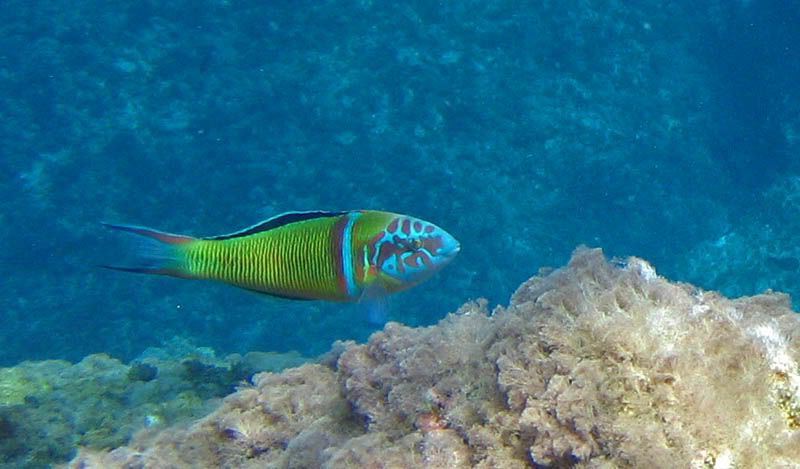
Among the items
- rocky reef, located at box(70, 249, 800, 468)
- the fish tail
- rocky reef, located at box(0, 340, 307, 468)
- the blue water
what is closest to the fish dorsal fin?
the fish tail

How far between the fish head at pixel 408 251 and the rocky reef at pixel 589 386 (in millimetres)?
442

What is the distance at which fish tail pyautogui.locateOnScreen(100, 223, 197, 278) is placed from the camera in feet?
8.75

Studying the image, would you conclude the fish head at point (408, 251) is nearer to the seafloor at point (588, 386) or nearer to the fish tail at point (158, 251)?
the seafloor at point (588, 386)

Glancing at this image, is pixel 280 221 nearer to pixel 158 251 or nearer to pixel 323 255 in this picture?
pixel 323 255

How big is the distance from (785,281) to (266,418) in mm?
17176

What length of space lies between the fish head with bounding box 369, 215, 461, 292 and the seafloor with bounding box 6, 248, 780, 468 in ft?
1.45

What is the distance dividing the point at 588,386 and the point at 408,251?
0.97m

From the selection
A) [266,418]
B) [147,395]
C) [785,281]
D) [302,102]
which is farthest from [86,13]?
[785,281]

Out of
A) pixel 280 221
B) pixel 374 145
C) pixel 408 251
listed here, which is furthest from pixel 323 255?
pixel 374 145

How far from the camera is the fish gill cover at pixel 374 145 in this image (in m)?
14.2

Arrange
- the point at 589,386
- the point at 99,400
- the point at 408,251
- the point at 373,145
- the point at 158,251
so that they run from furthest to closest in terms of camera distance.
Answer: the point at 373,145, the point at 99,400, the point at 408,251, the point at 158,251, the point at 589,386

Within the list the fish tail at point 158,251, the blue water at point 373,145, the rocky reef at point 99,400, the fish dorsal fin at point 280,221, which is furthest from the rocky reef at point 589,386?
the blue water at point 373,145

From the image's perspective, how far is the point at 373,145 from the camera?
1589cm

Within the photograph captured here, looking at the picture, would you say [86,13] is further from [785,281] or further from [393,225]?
[785,281]
